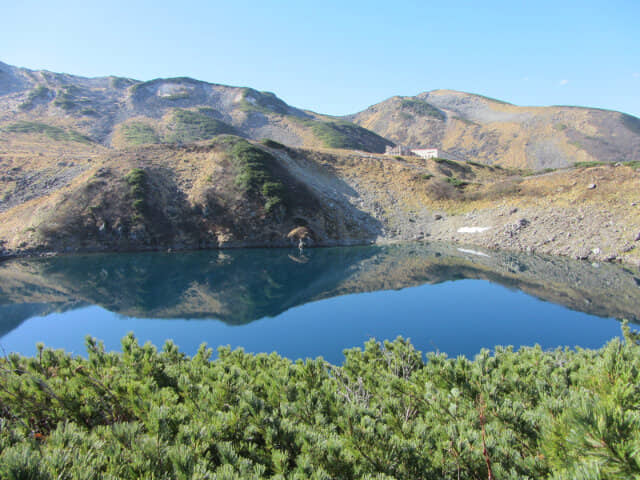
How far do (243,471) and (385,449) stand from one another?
139 cm

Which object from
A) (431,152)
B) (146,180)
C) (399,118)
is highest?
(399,118)

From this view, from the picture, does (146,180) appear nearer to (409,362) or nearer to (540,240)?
(409,362)

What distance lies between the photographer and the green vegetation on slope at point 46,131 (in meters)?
81.2

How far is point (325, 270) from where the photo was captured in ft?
109

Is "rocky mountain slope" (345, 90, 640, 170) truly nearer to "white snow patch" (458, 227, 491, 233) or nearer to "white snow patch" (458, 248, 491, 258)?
"white snow patch" (458, 227, 491, 233)

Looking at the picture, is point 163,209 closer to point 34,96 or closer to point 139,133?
point 139,133

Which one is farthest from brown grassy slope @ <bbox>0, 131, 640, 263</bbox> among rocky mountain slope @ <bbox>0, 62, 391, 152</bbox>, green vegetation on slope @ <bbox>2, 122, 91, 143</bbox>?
rocky mountain slope @ <bbox>0, 62, 391, 152</bbox>

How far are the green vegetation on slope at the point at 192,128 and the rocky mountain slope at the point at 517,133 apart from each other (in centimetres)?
7709

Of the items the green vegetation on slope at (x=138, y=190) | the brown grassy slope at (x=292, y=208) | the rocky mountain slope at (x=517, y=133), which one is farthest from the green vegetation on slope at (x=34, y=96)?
the rocky mountain slope at (x=517, y=133)

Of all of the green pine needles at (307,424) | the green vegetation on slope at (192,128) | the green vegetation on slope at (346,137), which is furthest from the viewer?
the green vegetation on slope at (346,137)

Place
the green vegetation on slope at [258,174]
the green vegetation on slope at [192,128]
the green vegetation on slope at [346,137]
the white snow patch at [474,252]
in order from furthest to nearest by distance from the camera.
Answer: the green vegetation on slope at [346,137] < the green vegetation on slope at [192,128] < the green vegetation on slope at [258,174] < the white snow patch at [474,252]

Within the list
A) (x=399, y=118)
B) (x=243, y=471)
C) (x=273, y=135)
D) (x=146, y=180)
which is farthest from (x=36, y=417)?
(x=399, y=118)

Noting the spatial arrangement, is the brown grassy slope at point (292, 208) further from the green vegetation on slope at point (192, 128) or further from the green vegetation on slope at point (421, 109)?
the green vegetation on slope at point (421, 109)

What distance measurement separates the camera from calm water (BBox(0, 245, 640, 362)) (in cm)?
1700
